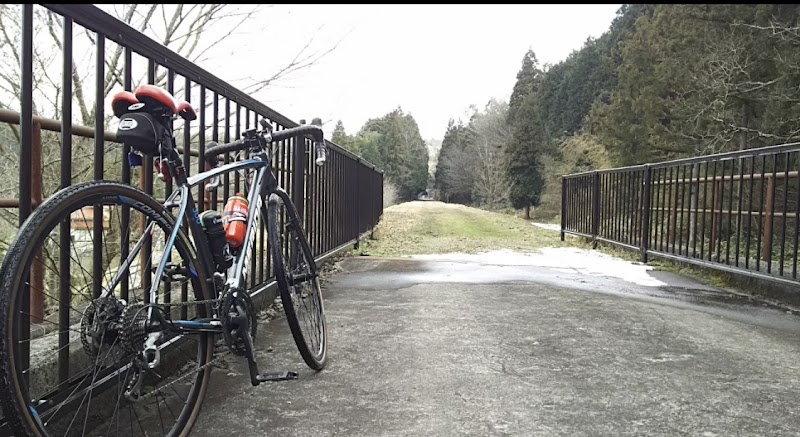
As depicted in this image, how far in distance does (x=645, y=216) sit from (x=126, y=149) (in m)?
6.64

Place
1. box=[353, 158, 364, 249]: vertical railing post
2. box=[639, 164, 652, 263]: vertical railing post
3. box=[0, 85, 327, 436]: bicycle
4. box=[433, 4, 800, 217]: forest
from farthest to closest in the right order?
1. box=[433, 4, 800, 217]: forest
2. box=[353, 158, 364, 249]: vertical railing post
3. box=[639, 164, 652, 263]: vertical railing post
4. box=[0, 85, 327, 436]: bicycle

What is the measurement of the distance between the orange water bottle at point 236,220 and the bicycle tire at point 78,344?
290 millimetres

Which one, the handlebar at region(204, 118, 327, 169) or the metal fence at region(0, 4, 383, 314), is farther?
the handlebar at region(204, 118, 327, 169)

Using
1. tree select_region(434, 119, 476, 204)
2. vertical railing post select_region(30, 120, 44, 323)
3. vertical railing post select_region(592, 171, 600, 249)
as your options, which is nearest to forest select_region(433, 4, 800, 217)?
vertical railing post select_region(592, 171, 600, 249)

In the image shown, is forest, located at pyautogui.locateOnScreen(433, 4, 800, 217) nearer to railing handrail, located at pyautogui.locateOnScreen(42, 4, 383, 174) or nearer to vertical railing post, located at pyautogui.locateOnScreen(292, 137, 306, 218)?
vertical railing post, located at pyautogui.locateOnScreen(292, 137, 306, 218)

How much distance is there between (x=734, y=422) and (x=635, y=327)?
1448 mm

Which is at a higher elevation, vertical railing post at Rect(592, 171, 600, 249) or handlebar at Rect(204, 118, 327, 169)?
handlebar at Rect(204, 118, 327, 169)

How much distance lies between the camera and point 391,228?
531 inches

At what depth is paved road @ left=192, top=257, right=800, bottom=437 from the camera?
→ 6.81 feet

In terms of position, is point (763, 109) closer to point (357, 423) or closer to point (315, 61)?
point (315, 61)

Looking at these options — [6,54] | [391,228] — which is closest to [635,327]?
[6,54]

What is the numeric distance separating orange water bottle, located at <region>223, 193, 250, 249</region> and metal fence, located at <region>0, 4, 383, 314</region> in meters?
0.29

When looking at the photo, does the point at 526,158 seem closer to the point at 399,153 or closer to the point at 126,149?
the point at 126,149

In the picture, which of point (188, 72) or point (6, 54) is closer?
point (188, 72)
